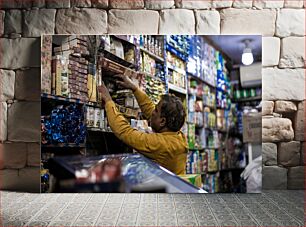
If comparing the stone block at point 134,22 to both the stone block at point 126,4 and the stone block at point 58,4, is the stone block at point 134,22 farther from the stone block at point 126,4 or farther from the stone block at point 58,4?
the stone block at point 58,4

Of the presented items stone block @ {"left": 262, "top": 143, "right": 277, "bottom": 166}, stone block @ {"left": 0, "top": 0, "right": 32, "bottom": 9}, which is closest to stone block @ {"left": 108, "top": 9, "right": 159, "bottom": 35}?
stone block @ {"left": 0, "top": 0, "right": 32, "bottom": 9}

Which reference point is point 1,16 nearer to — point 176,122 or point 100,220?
point 176,122

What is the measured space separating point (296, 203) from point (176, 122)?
987 mm

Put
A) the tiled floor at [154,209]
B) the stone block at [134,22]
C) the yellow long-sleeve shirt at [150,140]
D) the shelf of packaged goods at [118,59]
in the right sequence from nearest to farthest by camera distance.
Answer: the tiled floor at [154,209]
the yellow long-sleeve shirt at [150,140]
the shelf of packaged goods at [118,59]
the stone block at [134,22]

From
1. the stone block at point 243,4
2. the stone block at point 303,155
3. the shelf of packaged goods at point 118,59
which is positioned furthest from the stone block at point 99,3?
the stone block at point 303,155

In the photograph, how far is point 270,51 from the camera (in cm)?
346

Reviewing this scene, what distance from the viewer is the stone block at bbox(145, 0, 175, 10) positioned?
3451mm

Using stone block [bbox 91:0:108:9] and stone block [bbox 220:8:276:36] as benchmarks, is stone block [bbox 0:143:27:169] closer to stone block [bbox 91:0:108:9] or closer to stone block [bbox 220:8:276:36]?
stone block [bbox 91:0:108:9]

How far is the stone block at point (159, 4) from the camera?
3451mm

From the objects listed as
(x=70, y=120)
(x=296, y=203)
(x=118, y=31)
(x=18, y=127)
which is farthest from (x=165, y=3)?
(x=296, y=203)

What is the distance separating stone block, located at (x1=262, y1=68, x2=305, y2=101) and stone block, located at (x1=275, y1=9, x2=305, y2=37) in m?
0.30

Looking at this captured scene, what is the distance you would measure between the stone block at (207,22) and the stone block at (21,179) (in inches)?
66.4

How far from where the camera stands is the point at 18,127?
346 cm

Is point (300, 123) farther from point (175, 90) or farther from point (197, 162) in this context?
point (175, 90)
